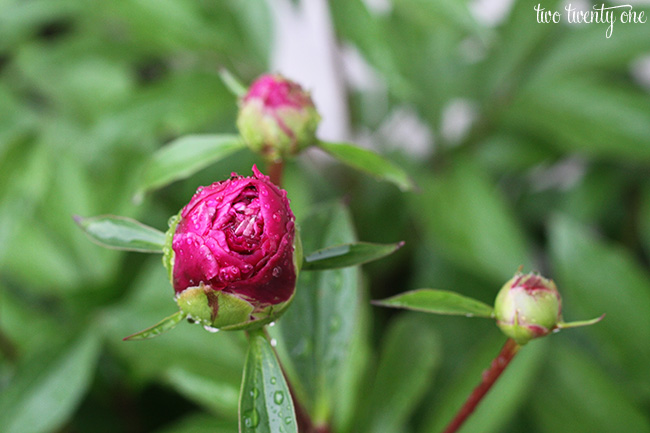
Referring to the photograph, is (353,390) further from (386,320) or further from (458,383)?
(386,320)

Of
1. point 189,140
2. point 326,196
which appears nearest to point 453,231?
point 326,196

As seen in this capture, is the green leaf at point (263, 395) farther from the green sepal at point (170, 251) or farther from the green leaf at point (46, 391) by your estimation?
the green leaf at point (46, 391)

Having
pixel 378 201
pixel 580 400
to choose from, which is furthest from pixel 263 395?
pixel 378 201

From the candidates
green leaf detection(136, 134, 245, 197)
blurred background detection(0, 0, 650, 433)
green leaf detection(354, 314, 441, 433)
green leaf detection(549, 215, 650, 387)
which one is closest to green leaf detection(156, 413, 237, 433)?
blurred background detection(0, 0, 650, 433)

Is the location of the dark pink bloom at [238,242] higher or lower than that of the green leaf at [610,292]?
higher

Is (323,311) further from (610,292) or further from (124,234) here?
(610,292)

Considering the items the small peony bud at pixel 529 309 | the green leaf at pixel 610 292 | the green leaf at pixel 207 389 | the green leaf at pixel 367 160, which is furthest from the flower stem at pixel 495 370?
the green leaf at pixel 610 292

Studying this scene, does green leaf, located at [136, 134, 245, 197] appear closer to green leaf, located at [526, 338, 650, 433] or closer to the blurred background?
the blurred background
